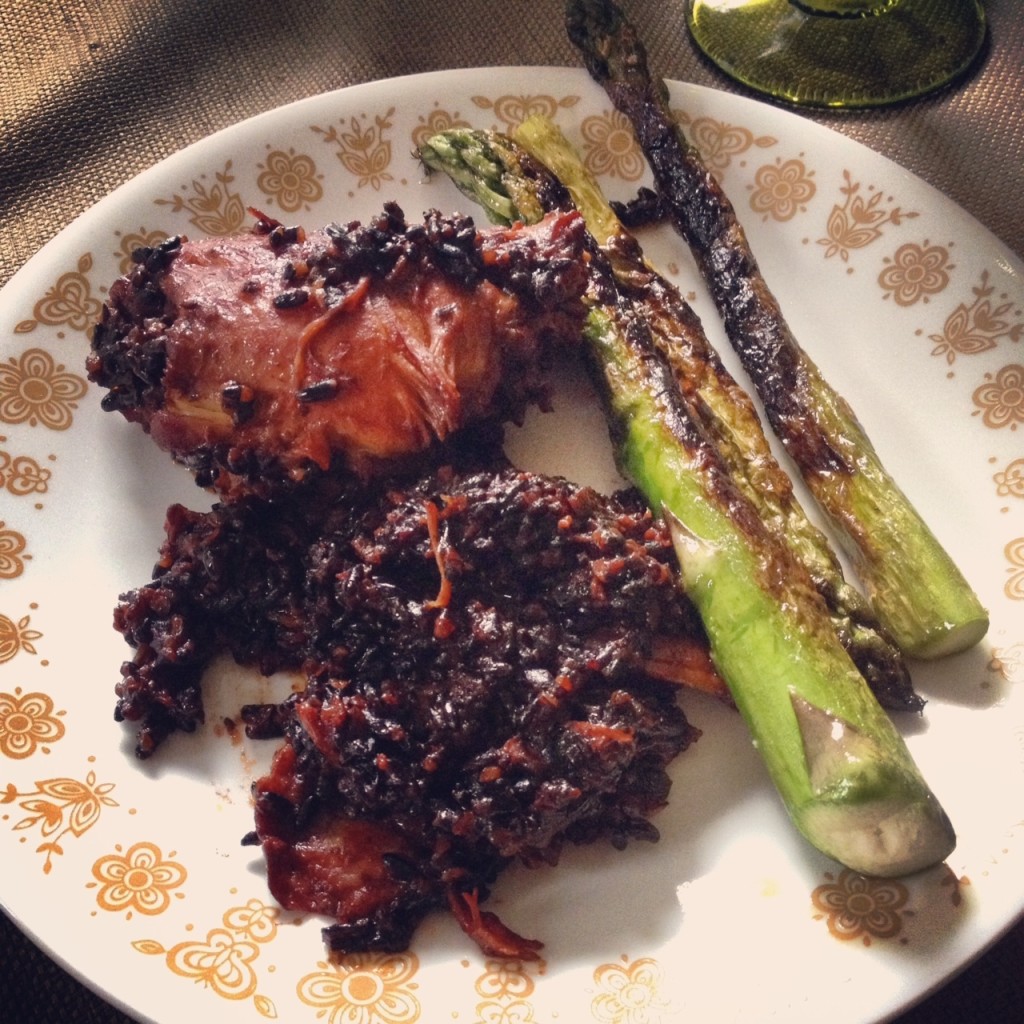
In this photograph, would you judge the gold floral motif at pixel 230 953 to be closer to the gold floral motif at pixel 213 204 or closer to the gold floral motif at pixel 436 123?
the gold floral motif at pixel 213 204

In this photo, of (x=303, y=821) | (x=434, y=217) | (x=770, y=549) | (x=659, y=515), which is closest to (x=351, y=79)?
(x=434, y=217)

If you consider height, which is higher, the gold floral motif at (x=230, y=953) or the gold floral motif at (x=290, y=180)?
the gold floral motif at (x=290, y=180)

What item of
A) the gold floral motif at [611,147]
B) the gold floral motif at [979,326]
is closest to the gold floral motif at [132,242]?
the gold floral motif at [611,147]

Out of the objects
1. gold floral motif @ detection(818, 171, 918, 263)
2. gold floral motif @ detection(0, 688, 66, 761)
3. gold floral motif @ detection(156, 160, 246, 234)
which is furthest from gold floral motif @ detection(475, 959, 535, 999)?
gold floral motif @ detection(156, 160, 246, 234)

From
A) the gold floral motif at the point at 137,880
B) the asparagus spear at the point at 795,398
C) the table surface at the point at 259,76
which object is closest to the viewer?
the gold floral motif at the point at 137,880

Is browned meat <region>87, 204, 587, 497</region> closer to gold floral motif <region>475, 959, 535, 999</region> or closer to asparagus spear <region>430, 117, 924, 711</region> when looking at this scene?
asparagus spear <region>430, 117, 924, 711</region>

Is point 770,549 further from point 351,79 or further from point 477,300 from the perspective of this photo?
point 351,79

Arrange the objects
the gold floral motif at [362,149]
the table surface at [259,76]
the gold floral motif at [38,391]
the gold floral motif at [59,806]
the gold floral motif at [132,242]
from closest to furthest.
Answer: the gold floral motif at [59,806]
the gold floral motif at [38,391]
the gold floral motif at [132,242]
the gold floral motif at [362,149]
the table surface at [259,76]
